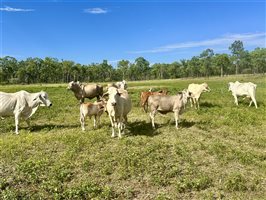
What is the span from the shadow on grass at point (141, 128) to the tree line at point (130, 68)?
3581 inches

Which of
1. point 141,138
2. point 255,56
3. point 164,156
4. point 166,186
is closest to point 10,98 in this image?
point 141,138

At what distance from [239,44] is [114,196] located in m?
128

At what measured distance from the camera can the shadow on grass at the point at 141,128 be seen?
565 inches

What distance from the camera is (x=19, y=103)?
606 inches

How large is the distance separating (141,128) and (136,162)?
5.01 m

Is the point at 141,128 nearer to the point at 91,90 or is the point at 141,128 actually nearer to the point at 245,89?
the point at 91,90

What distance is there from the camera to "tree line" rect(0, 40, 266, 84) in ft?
340

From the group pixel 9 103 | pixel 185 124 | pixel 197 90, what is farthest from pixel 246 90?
pixel 9 103

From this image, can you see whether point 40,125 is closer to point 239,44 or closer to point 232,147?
point 232,147

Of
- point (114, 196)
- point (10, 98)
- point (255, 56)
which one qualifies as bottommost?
point (114, 196)

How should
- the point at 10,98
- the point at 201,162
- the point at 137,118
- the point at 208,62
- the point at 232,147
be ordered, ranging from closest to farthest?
the point at 201,162, the point at 232,147, the point at 10,98, the point at 137,118, the point at 208,62

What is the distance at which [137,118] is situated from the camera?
1812 cm

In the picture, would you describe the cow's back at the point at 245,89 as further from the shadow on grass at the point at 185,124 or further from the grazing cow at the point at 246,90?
the shadow on grass at the point at 185,124

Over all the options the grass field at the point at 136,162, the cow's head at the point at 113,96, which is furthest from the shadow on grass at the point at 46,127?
the cow's head at the point at 113,96
